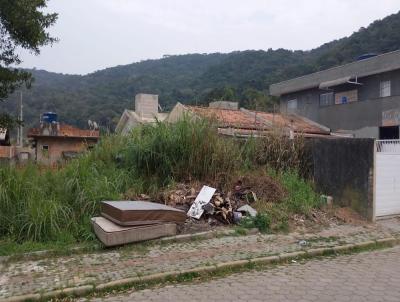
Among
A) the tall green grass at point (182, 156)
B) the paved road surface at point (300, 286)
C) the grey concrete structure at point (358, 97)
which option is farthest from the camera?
the grey concrete structure at point (358, 97)

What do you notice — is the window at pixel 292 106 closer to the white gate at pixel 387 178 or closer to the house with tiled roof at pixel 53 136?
the house with tiled roof at pixel 53 136

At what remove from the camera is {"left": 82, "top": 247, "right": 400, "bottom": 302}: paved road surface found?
198 inches

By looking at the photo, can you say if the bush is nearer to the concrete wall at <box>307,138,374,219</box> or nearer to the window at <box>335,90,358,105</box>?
the concrete wall at <box>307,138,374,219</box>

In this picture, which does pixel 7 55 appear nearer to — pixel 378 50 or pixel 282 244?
pixel 282 244

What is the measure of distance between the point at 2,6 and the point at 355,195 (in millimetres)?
9703

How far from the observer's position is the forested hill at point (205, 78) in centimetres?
3388

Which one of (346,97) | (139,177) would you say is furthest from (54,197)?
(346,97)

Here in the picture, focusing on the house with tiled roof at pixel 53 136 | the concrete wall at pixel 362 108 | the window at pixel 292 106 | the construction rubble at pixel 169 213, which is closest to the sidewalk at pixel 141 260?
the construction rubble at pixel 169 213

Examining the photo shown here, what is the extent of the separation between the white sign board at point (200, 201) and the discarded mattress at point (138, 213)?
52cm

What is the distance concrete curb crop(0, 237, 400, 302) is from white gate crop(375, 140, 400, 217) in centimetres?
196

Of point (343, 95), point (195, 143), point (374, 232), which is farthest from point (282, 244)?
point (343, 95)

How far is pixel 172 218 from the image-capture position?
773 centimetres

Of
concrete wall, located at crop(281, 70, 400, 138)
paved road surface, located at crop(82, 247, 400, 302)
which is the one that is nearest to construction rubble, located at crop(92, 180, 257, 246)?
paved road surface, located at crop(82, 247, 400, 302)

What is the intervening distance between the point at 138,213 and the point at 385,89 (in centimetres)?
1875
